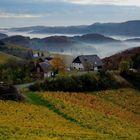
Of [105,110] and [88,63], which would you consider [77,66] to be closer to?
[88,63]

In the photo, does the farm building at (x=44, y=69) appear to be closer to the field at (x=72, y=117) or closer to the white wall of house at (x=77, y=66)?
the white wall of house at (x=77, y=66)

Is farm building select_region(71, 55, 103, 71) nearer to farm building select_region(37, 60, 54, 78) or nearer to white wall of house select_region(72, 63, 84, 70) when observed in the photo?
white wall of house select_region(72, 63, 84, 70)

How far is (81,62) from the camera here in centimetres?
12644

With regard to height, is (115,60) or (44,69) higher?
(115,60)

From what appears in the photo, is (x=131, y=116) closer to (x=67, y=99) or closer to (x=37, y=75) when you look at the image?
(x=67, y=99)

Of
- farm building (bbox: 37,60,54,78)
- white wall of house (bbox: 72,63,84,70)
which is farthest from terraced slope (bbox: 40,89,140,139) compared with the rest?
white wall of house (bbox: 72,63,84,70)

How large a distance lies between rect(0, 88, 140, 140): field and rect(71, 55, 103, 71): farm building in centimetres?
4494

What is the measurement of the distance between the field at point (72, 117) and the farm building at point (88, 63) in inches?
1769

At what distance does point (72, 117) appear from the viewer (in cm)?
5050

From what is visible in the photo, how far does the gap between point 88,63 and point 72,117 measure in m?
70.1

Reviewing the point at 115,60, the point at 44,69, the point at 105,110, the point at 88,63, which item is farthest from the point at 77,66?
the point at 105,110

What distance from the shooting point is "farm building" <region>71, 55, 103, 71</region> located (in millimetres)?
118438

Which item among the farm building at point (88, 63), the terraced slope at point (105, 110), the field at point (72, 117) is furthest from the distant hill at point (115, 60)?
the field at point (72, 117)

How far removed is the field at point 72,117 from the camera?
38.6 meters
